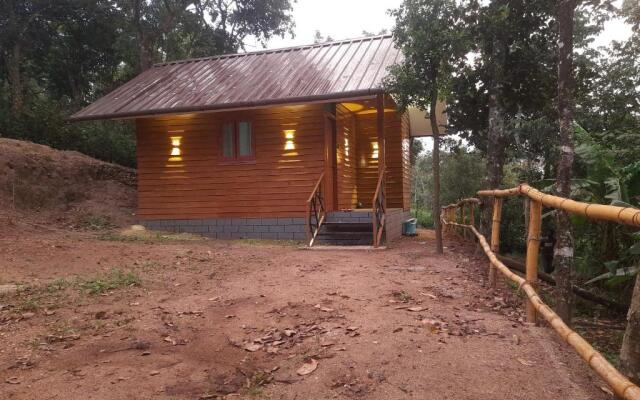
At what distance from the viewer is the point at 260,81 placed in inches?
489

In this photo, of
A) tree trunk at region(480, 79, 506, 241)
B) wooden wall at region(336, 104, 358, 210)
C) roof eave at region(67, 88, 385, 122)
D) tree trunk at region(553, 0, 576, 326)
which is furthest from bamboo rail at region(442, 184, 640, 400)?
wooden wall at region(336, 104, 358, 210)

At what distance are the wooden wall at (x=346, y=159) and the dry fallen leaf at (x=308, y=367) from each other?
29.7ft

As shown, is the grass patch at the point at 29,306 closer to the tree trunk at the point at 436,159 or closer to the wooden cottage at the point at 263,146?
the wooden cottage at the point at 263,146

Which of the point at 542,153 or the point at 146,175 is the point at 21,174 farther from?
the point at 542,153

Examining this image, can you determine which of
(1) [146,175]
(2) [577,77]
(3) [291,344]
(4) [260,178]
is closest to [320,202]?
(4) [260,178]

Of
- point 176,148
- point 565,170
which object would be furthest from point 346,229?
point 565,170

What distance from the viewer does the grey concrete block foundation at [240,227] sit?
1176 centimetres

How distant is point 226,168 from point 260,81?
2688mm

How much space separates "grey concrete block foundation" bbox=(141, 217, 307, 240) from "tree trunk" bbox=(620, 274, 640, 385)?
31.6 feet

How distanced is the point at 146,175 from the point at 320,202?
5630mm

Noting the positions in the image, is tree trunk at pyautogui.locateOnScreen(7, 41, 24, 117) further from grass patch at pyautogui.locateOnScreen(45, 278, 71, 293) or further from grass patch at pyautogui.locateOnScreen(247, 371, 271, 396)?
grass patch at pyautogui.locateOnScreen(247, 371, 271, 396)

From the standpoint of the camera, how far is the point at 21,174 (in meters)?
13.0

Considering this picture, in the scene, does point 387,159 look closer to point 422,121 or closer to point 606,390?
point 422,121

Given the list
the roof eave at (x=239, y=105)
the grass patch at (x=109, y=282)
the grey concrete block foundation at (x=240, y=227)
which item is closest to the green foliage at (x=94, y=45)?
the roof eave at (x=239, y=105)
